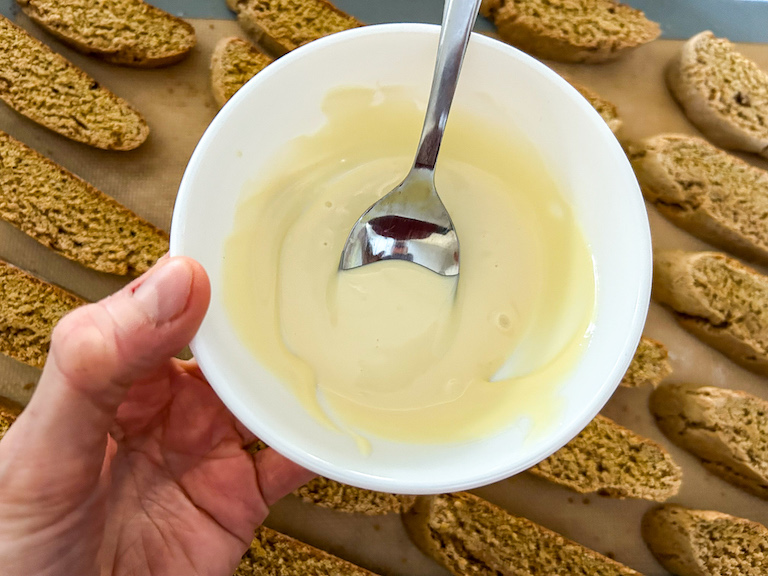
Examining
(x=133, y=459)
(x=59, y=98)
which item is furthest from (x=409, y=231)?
(x=59, y=98)

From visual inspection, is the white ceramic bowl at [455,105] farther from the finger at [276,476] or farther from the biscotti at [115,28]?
the biscotti at [115,28]

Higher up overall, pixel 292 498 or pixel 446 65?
pixel 446 65

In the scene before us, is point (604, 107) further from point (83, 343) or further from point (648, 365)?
point (83, 343)

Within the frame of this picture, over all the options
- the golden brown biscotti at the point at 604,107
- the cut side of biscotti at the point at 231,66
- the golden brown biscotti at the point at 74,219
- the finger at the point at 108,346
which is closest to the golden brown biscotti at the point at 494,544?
the finger at the point at 108,346

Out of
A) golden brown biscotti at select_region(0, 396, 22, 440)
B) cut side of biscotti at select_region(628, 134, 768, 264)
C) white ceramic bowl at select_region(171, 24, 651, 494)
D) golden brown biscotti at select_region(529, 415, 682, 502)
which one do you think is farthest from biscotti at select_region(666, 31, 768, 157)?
golden brown biscotti at select_region(0, 396, 22, 440)

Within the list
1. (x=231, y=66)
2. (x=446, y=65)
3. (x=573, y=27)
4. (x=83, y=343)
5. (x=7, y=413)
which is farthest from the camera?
(x=573, y=27)

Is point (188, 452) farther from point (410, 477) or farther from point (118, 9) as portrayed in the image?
point (118, 9)

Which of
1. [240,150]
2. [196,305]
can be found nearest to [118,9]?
[240,150]

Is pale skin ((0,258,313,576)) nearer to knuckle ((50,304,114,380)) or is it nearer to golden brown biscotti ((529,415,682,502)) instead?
knuckle ((50,304,114,380))
